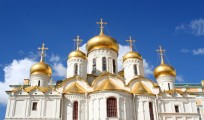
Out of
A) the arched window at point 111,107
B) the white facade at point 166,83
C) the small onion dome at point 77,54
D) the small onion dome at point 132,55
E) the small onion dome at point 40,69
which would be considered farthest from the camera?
the small onion dome at point 132,55

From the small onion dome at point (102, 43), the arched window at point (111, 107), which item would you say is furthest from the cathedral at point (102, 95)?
the small onion dome at point (102, 43)

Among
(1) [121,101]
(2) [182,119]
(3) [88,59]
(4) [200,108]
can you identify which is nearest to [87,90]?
(1) [121,101]

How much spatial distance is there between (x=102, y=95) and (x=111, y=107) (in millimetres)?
1475

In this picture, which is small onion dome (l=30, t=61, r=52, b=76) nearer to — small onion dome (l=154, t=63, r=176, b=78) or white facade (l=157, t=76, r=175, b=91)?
small onion dome (l=154, t=63, r=176, b=78)

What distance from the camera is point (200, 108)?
4297 centimetres

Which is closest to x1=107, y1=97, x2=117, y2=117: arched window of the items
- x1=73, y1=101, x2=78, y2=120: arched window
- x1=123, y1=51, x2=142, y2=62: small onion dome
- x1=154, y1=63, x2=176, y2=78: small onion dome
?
x1=73, y1=101, x2=78, y2=120: arched window

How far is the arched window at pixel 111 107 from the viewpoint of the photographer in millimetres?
26352

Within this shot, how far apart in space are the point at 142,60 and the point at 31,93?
45.6 ft

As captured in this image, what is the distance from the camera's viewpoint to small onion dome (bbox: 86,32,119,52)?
35125 mm

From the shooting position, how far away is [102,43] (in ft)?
115

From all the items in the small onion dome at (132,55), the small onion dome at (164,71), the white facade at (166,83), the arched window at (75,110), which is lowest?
the arched window at (75,110)

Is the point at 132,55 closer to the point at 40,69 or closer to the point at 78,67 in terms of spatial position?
the point at 78,67

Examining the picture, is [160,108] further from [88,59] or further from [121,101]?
[88,59]

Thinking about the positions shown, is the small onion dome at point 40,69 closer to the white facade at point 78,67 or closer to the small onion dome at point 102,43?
the white facade at point 78,67
